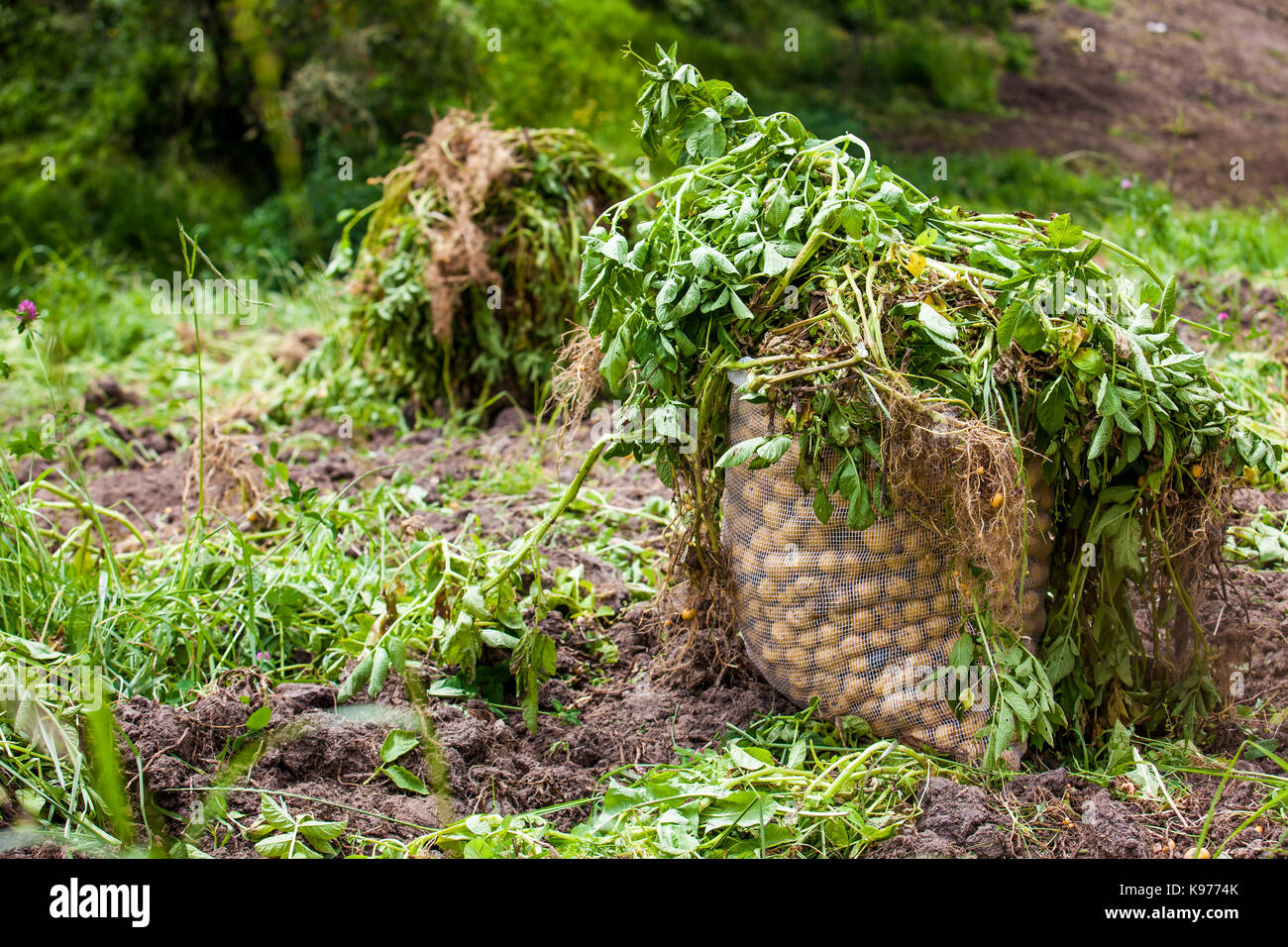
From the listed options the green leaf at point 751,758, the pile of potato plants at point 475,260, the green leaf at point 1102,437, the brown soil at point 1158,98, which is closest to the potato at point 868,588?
the green leaf at point 751,758

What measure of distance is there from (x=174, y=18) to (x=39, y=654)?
6.83m

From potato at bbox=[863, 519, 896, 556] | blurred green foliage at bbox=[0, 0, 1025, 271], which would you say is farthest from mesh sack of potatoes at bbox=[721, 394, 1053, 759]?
blurred green foliage at bbox=[0, 0, 1025, 271]

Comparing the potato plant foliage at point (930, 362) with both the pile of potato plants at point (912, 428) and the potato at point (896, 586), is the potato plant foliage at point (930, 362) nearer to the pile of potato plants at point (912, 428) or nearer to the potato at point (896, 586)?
the pile of potato plants at point (912, 428)

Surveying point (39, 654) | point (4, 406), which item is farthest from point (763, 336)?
point (4, 406)

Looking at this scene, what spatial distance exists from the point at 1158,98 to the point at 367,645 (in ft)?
29.2

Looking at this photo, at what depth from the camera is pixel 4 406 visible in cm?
487

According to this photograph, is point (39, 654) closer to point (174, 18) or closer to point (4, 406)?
point (4, 406)

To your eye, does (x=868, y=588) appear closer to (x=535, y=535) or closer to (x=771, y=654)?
(x=771, y=654)

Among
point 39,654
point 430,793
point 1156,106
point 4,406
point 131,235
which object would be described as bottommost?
point 430,793

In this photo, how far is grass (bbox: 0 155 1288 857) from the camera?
6.45ft

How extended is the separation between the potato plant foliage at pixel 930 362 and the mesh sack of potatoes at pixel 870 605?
0.08 meters

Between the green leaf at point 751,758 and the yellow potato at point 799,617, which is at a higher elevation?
the yellow potato at point 799,617

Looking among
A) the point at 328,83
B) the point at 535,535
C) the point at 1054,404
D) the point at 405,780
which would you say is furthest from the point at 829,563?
the point at 328,83

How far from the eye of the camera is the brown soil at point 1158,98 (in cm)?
804
